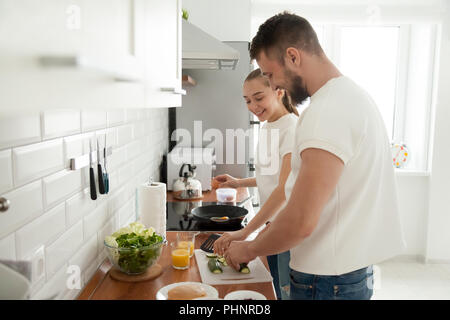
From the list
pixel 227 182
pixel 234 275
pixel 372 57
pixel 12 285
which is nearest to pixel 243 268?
pixel 234 275

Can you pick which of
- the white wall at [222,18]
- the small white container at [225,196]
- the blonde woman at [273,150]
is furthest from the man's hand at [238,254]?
the white wall at [222,18]

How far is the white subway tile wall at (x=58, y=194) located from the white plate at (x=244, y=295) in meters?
0.46

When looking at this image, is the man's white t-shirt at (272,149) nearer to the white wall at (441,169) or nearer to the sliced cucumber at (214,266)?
the sliced cucumber at (214,266)

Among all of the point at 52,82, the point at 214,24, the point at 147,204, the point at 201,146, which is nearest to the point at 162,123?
the point at 201,146

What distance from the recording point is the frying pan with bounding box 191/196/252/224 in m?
1.87

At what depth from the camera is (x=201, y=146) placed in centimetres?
326

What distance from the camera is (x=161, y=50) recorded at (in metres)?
1.02

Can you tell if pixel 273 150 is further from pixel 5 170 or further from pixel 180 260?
pixel 5 170

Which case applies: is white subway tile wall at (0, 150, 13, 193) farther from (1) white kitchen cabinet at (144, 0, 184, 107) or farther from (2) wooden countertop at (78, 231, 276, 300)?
(2) wooden countertop at (78, 231, 276, 300)

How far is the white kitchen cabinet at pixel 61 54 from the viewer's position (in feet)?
1.08

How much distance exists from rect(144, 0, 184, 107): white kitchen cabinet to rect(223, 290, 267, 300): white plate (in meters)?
0.57

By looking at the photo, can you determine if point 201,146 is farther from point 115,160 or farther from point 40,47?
point 40,47

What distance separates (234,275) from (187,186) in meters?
1.20
